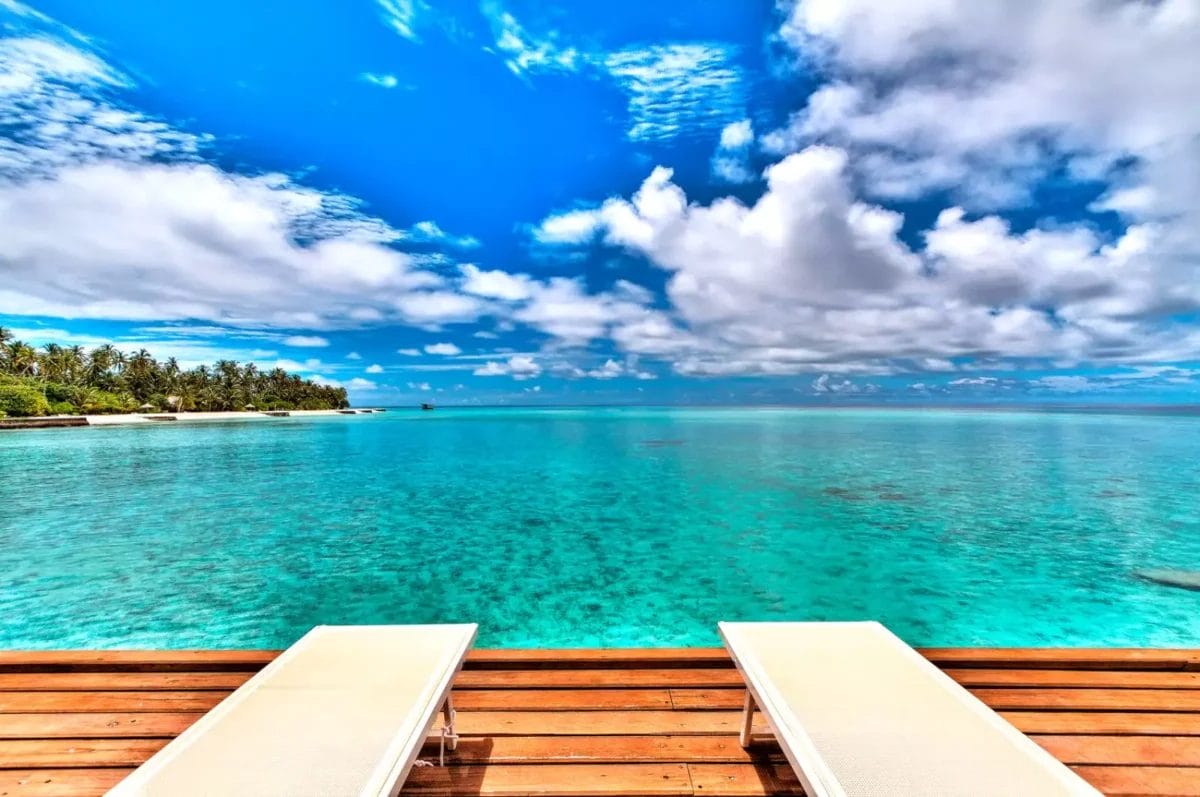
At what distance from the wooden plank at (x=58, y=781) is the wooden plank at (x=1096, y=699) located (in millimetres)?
4375

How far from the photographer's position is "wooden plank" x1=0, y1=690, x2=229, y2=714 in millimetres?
2713

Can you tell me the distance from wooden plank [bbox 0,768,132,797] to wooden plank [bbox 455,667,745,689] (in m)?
1.53

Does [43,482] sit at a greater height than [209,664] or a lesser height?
lesser

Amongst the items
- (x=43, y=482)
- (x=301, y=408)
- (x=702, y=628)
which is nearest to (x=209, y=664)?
(x=702, y=628)

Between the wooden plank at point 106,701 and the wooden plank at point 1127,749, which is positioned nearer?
the wooden plank at point 1127,749

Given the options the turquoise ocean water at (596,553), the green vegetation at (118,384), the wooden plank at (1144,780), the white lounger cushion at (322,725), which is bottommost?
the turquoise ocean water at (596,553)

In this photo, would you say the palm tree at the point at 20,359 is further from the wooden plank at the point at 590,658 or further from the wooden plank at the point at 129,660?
the wooden plank at the point at 590,658

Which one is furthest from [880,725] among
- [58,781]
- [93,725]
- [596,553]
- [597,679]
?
[596,553]

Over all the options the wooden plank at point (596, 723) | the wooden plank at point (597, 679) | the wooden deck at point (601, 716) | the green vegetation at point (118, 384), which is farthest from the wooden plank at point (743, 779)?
the green vegetation at point (118, 384)

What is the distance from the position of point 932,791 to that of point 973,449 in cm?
3401

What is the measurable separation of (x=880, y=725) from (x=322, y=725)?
2.17m

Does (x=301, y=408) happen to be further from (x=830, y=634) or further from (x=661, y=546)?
(x=830, y=634)

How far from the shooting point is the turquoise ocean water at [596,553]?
281 inches

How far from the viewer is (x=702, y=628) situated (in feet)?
22.9
